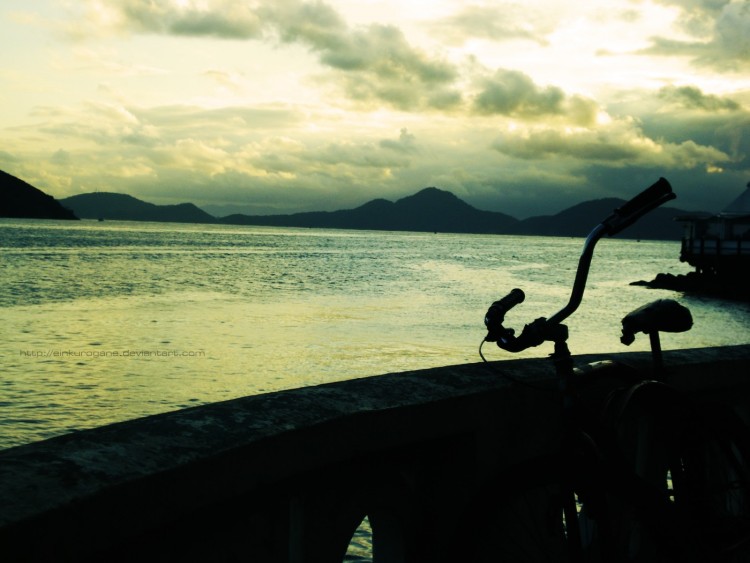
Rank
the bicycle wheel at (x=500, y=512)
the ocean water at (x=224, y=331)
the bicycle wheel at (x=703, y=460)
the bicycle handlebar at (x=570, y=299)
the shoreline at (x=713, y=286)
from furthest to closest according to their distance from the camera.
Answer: the shoreline at (x=713, y=286) < the ocean water at (x=224, y=331) < the bicycle wheel at (x=703, y=460) < the bicycle handlebar at (x=570, y=299) < the bicycle wheel at (x=500, y=512)

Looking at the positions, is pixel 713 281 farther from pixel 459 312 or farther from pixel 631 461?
pixel 631 461

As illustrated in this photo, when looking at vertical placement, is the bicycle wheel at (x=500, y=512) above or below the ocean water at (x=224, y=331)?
above

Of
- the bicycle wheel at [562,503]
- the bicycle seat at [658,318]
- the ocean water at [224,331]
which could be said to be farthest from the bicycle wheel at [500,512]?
the ocean water at [224,331]

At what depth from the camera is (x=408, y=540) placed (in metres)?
2.30

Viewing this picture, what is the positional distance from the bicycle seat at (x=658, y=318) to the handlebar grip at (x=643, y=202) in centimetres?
38

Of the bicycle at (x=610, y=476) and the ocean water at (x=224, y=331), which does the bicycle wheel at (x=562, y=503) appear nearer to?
the bicycle at (x=610, y=476)

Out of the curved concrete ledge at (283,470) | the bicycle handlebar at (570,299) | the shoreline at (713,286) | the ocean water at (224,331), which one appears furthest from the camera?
the shoreline at (713,286)

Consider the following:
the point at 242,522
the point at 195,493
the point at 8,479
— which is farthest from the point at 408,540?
the point at 8,479

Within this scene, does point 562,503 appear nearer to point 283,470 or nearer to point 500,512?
point 500,512

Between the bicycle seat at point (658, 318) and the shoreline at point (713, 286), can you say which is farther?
the shoreline at point (713, 286)

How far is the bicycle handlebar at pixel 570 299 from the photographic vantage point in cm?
210

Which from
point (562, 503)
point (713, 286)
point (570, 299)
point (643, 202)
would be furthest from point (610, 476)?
point (713, 286)

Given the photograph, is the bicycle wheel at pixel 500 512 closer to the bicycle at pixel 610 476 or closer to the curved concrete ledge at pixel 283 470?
the bicycle at pixel 610 476

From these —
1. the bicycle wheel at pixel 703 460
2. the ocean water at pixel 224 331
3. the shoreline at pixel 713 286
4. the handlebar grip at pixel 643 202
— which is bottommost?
the ocean water at pixel 224 331
